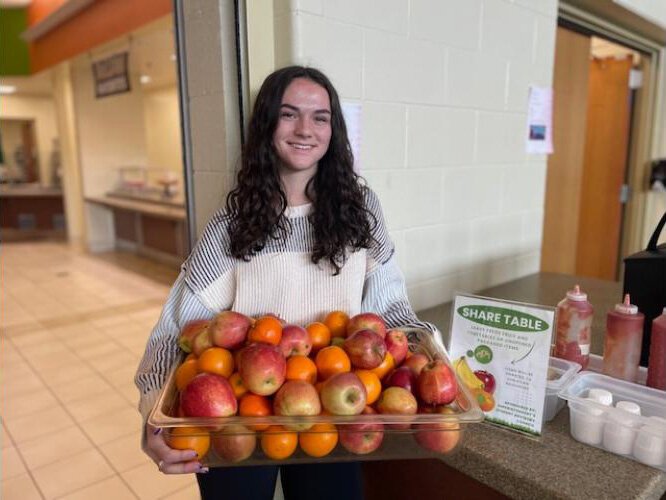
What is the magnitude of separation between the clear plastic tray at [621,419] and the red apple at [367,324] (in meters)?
0.41

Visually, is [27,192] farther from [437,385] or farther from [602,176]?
[437,385]

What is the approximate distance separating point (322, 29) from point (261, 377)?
40.8 inches

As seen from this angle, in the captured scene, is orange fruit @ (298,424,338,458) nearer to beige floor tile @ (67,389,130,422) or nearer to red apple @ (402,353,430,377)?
red apple @ (402,353,430,377)

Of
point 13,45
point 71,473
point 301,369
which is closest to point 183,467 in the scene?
point 301,369

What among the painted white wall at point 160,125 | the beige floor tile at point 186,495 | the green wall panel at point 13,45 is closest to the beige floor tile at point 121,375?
the beige floor tile at point 186,495

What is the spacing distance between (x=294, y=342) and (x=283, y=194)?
17.7 inches

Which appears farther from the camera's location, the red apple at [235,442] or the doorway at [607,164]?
the doorway at [607,164]

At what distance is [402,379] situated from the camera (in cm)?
100

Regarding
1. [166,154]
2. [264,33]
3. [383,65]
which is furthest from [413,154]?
[166,154]

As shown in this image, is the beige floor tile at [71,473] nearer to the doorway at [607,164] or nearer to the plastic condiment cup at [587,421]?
the plastic condiment cup at [587,421]

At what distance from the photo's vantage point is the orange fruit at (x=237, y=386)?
0.96 m

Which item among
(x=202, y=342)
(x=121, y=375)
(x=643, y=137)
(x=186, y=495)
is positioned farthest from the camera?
(x=643, y=137)

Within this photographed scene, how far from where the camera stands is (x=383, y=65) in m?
1.69

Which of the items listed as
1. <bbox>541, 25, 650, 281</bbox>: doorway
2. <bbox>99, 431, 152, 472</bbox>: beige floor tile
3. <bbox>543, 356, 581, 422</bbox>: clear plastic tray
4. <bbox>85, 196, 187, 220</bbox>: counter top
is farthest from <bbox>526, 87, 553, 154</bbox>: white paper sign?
<bbox>85, 196, 187, 220</bbox>: counter top
